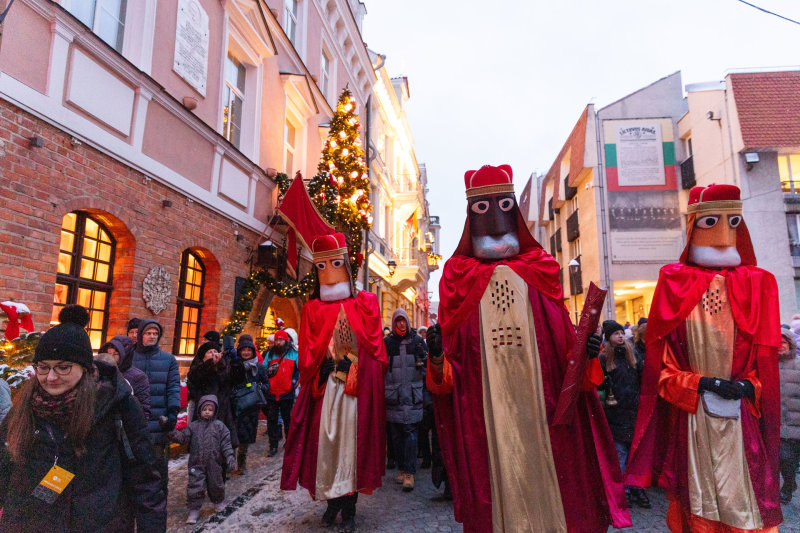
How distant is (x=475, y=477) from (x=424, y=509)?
2100mm

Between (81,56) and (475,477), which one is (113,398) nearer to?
(475,477)

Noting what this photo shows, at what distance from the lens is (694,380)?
3.11 meters

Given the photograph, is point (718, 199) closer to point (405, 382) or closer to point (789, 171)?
point (405, 382)

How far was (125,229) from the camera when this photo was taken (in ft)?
20.0

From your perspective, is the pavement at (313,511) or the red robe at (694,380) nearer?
the red robe at (694,380)

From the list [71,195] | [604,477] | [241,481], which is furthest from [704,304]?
[71,195]

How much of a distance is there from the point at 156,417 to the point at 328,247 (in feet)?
7.23

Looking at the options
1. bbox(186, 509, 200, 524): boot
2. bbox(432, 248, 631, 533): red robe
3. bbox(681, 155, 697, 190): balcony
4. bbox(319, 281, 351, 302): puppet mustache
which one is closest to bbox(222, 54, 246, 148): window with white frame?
bbox(319, 281, 351, 302): puppet mustache

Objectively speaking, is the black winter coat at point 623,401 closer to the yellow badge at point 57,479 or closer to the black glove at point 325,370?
the black glove at point 325,370

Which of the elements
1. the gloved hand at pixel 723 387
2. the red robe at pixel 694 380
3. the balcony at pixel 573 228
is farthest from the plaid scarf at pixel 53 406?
the balcony at pixel 573 228

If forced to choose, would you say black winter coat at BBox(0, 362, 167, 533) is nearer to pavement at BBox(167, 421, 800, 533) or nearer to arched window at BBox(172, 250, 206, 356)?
pavement at BBox(167, 421, 800, 533)

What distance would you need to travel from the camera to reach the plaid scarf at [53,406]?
7.17 feet

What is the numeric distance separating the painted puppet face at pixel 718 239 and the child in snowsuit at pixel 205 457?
4383mm

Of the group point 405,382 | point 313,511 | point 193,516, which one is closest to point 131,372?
point 193,516
